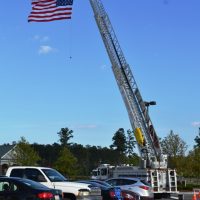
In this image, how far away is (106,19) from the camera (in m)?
37.6

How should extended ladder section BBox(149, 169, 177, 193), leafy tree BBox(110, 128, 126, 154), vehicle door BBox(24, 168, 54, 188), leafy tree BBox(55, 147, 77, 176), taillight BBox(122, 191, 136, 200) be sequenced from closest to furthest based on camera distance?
vehicle door BBox(24, 168, 54, 188), taillight BBox(122, 191, 136, 200), extended ladder section BBox(149, 169, 177, 193), leafy tree BBox(55, 147, 77, 176), leafy tree BBox(110, 128, 126, 154)

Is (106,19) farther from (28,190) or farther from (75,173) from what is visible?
(75,173)

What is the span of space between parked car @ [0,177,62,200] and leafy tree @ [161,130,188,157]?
52980 mm

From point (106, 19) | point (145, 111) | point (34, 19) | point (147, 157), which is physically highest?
point (106, 19)

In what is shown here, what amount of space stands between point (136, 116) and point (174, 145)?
33.0 metres

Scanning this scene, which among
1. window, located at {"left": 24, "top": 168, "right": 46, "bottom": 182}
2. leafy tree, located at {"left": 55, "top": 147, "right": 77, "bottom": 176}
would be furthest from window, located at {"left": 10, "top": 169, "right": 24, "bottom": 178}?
leafy tree, located at {"left": 55, "top": 147, "right": 77, "bottom": 176}

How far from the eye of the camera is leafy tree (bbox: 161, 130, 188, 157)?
67688 mm

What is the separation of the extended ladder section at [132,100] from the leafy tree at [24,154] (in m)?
39.3

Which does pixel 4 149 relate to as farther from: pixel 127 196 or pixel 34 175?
pixel 34 175

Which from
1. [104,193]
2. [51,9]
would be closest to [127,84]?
[51,9]

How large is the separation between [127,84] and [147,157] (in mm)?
5359

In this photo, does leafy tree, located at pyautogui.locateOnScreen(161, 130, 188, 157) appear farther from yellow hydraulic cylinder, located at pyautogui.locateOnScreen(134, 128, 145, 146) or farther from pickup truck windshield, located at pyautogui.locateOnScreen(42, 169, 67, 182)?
pickup truck windshield, located at pyautogui.locateOnScreen(42, 169, 67, 182)

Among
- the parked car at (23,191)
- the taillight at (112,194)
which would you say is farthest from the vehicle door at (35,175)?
the parked car at (23,191)

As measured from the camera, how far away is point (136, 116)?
1431 inches
